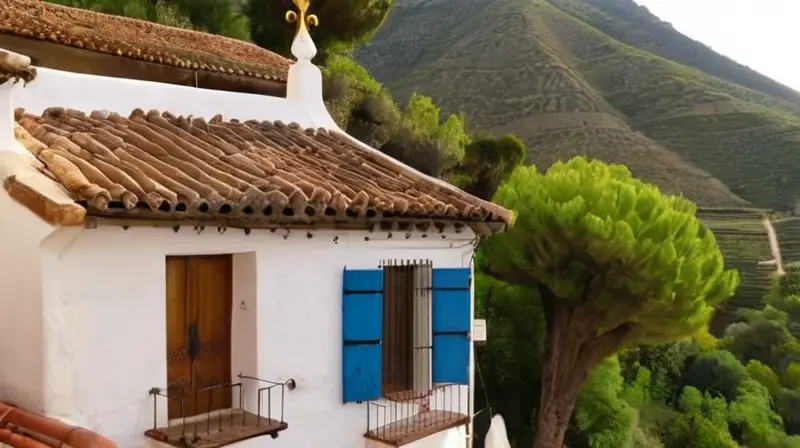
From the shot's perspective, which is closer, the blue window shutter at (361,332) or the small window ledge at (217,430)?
the small window ledge at (217,430)

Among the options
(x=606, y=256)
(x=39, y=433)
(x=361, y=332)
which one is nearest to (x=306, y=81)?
(x=361, y=332)

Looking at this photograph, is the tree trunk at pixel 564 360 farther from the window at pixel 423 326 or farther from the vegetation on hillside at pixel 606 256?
the window at pixel 423 326

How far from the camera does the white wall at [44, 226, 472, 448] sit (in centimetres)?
531

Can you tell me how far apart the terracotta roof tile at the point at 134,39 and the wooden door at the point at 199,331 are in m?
7.07

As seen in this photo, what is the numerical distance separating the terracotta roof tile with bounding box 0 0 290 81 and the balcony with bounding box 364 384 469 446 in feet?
26.9

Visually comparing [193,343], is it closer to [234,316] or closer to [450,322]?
[234,316]

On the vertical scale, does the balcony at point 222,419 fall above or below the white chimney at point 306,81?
below

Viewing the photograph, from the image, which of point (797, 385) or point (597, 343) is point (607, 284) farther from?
point (797, 385)

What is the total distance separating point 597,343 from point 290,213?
14853 mm

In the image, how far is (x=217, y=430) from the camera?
5.98 metres

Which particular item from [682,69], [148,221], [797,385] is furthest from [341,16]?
[682,69]

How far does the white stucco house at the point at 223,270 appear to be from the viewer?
205 inches

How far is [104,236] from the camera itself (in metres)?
5.39

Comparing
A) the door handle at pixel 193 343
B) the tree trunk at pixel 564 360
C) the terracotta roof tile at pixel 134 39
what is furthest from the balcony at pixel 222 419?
the tree trunk at pixel 564 360
